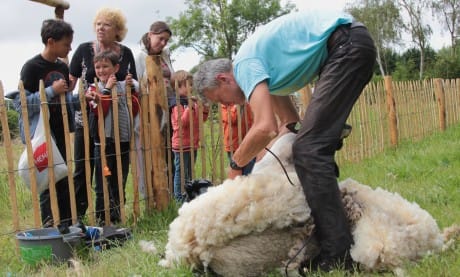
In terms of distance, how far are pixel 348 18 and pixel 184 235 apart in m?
1.64

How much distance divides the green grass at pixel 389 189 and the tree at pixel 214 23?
42479 millimetres

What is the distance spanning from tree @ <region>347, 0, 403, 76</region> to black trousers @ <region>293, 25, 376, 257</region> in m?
46.8

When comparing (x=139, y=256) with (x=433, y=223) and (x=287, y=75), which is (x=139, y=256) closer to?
(x=287, y=75)

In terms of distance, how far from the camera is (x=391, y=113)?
10141 mm

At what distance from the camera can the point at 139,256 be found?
366 centimetres

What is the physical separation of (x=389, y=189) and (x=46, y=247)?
3.57m

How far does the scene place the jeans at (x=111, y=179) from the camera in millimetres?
4969

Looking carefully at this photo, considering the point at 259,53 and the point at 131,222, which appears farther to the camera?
the point at 131,222

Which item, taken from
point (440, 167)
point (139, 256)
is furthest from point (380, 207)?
point (440, 167)

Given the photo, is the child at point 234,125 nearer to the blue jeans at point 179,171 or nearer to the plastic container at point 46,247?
the blue jeans at point 179,171

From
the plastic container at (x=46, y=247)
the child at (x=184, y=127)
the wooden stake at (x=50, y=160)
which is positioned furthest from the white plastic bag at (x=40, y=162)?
A: the child at (x=184, y=127)

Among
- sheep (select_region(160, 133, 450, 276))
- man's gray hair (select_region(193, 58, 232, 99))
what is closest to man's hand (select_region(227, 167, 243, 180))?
sheep (select_region(160, 133, 450, 276))

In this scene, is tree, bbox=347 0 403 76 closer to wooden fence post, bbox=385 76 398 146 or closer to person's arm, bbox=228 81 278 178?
wooden fence post, bbox=385 76 398 146

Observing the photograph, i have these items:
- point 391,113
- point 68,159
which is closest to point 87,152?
point 68,159
